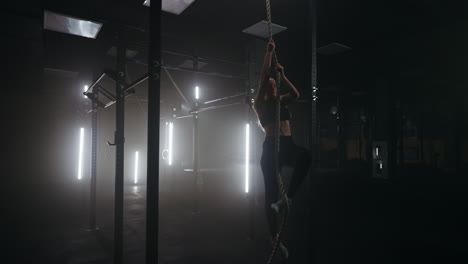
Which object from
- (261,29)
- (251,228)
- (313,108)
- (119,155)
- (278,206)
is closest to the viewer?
(278,206)

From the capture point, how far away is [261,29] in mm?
5469

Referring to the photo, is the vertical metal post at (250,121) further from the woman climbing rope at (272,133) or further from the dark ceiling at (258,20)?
the woman climbing rope at (272,133)

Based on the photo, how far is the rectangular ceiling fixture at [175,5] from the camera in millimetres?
4297

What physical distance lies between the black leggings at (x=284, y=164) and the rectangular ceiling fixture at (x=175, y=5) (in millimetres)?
3089

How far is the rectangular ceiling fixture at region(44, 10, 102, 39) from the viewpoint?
475 centimetres

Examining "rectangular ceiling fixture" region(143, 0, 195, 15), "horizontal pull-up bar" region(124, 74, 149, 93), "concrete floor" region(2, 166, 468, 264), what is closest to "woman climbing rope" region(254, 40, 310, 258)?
"concrete floor" region(2, 166, 468, 264)

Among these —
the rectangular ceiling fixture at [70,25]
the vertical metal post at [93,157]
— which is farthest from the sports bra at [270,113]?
the rectangular ceiling fixture at [70,25]

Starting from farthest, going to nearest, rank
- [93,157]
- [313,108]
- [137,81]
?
[93,157] → [137,81] → [313,108]

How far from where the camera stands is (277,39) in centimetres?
596

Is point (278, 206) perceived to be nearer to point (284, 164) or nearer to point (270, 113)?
point (284, 164)

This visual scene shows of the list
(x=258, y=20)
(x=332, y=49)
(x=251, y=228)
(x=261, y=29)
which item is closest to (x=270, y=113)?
(x=251, y=228)

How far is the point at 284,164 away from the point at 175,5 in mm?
3416

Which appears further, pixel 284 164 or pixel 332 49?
pixel 332 49

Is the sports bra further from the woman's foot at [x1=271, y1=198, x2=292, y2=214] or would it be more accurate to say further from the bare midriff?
the woman's foot at [x1=271, y1=198, x2=292, y2=214]
